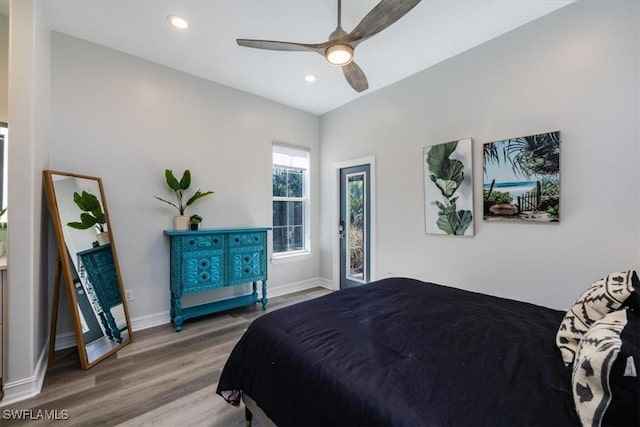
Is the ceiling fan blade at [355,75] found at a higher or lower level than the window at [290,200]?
higher

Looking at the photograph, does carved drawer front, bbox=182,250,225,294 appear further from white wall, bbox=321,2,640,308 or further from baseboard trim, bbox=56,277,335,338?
white wall, bbox=321,2,640,308

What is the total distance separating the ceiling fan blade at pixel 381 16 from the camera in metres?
1.58

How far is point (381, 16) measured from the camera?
66.4 inches

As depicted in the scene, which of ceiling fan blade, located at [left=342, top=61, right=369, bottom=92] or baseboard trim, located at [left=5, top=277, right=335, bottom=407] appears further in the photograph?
ceiling fan blade, located at [left=342, top=61, right=369, bottom=92]

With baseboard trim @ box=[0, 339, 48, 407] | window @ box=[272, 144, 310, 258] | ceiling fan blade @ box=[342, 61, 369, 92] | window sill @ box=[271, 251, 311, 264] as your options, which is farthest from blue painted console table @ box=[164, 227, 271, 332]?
ceiling fan blade @ box=[342, 61, 369, 92]

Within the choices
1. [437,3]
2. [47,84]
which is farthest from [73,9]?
[437,3]

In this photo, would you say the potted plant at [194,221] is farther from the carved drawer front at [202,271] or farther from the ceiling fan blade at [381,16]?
the ceiling fan blade at [381,16]

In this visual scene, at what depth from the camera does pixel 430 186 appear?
10.6 ft

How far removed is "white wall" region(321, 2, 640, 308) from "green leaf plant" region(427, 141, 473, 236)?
0.12m

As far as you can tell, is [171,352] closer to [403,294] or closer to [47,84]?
[403,294]

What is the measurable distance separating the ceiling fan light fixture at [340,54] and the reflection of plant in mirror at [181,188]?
212 centimetres

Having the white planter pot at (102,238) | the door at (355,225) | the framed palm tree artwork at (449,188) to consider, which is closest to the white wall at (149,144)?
the white planter pot at (102,238)

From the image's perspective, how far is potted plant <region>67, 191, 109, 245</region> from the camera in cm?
251

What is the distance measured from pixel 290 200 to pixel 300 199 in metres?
0.20
